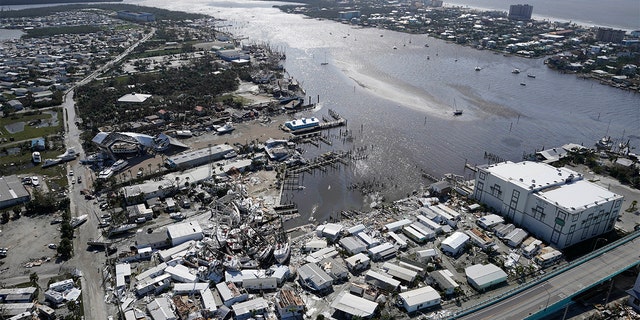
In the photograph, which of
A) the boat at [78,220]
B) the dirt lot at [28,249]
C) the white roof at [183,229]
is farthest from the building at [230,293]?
the boat at [78,220]

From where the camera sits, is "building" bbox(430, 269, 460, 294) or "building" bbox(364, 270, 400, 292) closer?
"building" bbox(430, 269, 460, 294)

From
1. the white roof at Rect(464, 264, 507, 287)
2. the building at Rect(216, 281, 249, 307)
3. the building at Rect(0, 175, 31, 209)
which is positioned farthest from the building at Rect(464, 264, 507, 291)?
the building at Rect(0, 175, 31, 209)

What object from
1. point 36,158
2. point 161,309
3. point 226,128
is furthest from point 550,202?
point 36,158

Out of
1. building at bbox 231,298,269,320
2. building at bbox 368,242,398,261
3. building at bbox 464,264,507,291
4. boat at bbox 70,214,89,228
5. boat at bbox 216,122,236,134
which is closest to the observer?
building at bbox 231,298,269,320

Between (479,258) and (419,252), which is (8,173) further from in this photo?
(479,258)

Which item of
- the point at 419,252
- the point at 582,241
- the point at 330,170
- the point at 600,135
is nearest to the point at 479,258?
the point at 419,252

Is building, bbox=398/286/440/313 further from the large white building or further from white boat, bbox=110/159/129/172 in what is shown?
white boat, bbox=110/159/129/172
